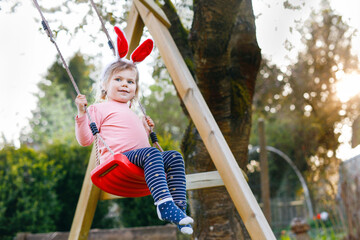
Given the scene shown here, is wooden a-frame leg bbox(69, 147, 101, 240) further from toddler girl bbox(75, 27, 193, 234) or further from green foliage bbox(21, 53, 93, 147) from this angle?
green foliage bbox(21, 53, 93, 147)

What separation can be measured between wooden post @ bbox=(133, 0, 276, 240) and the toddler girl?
235 millimetres

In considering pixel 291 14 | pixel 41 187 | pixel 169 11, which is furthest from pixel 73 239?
pixel 41 187

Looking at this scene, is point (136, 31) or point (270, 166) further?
point (270, 166)

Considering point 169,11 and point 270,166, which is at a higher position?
point 169,11

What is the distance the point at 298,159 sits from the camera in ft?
52.0

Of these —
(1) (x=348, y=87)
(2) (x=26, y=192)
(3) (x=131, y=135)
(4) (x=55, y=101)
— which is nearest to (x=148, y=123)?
(3) (x=131, y=135)

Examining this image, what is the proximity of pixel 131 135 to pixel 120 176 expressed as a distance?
0.38 m

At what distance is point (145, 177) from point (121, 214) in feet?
15.6

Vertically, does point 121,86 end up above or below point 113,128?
above

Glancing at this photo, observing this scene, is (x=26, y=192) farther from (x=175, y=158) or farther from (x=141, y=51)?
(x=175, y=158)

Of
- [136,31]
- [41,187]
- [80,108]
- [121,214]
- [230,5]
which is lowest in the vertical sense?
[121,214]

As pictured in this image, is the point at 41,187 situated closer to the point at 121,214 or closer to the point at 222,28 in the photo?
the point at 121,214

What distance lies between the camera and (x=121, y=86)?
249cm

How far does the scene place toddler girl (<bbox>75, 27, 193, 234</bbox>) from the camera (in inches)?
77.1
